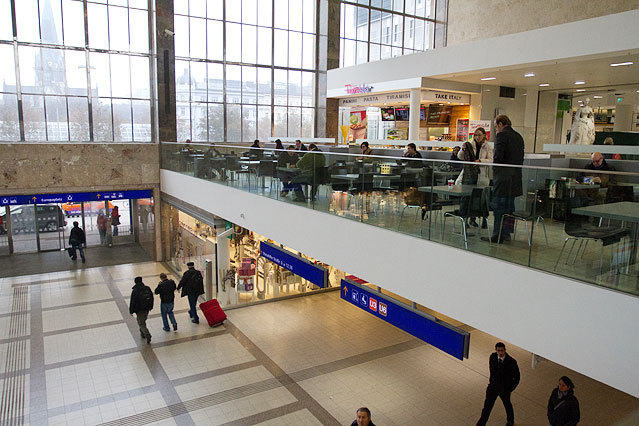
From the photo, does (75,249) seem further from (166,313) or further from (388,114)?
(388,114)

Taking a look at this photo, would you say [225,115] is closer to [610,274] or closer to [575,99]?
[575,99]

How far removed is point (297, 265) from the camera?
32.8ft

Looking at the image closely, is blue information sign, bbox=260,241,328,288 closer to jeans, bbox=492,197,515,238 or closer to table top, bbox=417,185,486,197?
table top, bbox=417,185,486,197

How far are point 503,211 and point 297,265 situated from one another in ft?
18.8

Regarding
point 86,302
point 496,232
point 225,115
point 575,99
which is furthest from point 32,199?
point 575,99

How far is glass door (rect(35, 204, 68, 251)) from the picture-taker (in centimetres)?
1820

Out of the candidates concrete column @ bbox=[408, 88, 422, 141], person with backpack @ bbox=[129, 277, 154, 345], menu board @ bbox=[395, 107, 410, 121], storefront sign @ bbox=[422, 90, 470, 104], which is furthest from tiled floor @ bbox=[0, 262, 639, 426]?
menu board @ bbox=[395, 107, 410, 121]

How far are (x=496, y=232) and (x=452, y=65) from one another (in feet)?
37.2

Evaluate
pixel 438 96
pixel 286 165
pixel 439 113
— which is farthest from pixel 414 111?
pixel 286 165

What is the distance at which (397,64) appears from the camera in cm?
1742

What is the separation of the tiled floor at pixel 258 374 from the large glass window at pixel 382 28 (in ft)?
49.5

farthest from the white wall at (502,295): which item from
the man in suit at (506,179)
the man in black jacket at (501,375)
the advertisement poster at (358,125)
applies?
the advertisement poster at (358,125)

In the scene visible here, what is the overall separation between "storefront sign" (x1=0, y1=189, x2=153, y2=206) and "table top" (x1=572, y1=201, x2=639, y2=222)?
16894mm

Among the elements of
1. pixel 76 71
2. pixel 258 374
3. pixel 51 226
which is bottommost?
pixel 258 374
